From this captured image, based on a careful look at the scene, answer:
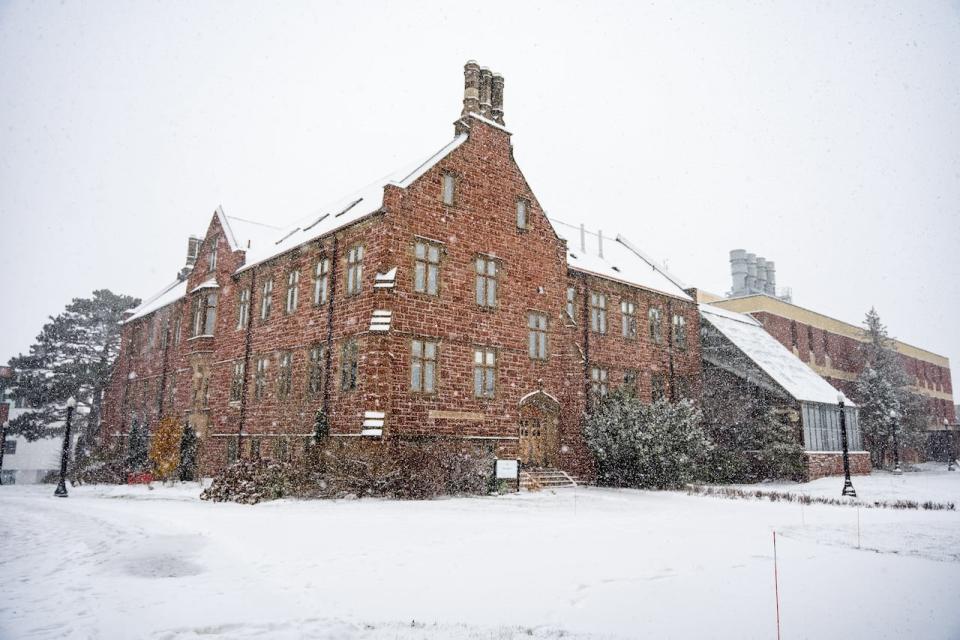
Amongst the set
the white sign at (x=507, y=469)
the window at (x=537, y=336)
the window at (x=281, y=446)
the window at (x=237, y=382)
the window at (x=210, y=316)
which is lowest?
the white sign at (x=507, y=469)

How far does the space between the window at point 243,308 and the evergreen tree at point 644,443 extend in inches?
618

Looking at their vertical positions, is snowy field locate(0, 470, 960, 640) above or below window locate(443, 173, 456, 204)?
below

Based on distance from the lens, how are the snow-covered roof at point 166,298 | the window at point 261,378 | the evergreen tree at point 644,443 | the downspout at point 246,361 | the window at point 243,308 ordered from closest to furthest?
1. the evergreen tree at point 644,443
2. the window at point 261,378
3. the downspout at point 246,361
4. the window at point 243,308
5. the snow-covered roof at point 166,298

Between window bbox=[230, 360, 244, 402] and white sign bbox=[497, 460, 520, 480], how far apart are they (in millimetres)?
13301

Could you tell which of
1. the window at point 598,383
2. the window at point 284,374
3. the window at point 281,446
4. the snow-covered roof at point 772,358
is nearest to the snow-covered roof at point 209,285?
the window at point 284,374

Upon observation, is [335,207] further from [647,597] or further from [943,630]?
[943,630]

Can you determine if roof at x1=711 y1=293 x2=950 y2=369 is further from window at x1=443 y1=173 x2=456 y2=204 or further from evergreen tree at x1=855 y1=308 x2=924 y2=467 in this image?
window at x1=443 y1=173 x2=456 y2=204

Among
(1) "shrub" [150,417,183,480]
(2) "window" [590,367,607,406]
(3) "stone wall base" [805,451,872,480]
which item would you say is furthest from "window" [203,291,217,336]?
(3) "stone wall base" [805,451,872,480]

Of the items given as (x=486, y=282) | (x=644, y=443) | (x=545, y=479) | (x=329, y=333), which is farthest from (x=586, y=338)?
(x=329, y=333)

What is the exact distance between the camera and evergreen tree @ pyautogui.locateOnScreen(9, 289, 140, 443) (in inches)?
1703

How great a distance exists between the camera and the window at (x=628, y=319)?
3133 cm

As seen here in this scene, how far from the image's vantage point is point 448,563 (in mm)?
9320

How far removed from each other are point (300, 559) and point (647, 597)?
5.04m

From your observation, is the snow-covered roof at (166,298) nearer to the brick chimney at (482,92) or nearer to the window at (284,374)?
the window at (284,374)
